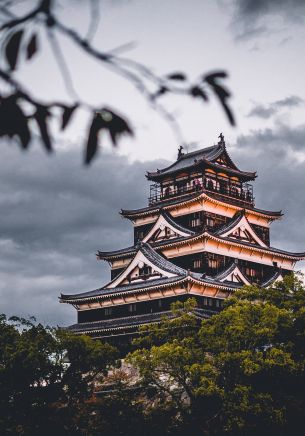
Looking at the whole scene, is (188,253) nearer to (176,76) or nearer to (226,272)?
(226,272)

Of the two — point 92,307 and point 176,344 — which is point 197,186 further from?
point 176,344

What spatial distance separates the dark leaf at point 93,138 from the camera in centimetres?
305

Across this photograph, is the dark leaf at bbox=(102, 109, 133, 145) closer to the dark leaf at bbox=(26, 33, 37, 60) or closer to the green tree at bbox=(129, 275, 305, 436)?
the dark leaf at bbox=(26, 33, 37, 60)

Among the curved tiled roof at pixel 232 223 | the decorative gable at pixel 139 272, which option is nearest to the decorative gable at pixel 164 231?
the curved tiled roof at pixel 232 223

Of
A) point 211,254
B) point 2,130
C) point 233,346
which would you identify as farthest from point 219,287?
point 2,130

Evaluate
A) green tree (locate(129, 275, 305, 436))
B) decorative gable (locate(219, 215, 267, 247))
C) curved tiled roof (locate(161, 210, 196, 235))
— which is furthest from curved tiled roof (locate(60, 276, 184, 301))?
green tree (locate(129, 275, 305, 436))

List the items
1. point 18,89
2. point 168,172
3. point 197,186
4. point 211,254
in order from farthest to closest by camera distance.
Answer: point 168,172, point 197,186, point 211,254, point 18,89

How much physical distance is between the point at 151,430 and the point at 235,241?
19.1 m

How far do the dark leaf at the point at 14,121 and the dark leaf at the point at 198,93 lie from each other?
830 mm

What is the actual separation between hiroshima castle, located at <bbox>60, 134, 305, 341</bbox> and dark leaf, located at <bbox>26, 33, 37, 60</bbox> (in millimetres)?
35104

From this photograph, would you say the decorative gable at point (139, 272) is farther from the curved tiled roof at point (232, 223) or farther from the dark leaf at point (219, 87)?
the dark leaf at point (219, 87)

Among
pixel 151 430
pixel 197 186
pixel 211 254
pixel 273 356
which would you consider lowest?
pixel 151 430

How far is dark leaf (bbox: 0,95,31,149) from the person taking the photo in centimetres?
328

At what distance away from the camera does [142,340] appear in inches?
1217
